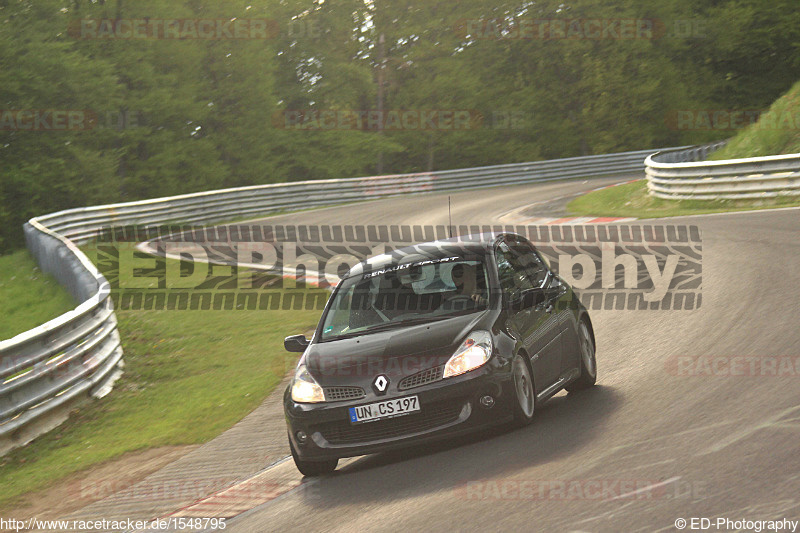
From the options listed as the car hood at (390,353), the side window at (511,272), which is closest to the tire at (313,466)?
the car hood at (390,353)

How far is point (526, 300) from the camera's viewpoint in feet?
25.9

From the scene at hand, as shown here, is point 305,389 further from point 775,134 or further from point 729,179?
point 775,134

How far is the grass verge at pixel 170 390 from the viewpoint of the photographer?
958cm

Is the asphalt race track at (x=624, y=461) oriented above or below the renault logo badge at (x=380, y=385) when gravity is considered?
below

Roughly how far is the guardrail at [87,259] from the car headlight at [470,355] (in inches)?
185

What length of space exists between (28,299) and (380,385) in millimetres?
14521

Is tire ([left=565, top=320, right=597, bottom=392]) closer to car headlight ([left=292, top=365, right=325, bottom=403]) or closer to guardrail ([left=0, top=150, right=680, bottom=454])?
car headlight ([left=292, top=365, right=325, bottom=403])

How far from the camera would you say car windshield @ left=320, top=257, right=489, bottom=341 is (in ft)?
26.0

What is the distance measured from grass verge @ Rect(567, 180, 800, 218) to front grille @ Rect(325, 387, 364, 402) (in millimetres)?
16036

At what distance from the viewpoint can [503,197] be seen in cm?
3462

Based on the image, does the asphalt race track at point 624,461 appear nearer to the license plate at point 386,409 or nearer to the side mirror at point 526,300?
the license plate at point 386,409

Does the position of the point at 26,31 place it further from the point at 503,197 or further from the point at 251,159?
the point at 503,197

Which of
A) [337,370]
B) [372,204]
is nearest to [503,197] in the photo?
[372,204]

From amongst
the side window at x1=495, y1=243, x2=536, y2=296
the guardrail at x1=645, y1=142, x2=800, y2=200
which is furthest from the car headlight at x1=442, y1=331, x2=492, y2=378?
the guardrail at x1=645, y1=142, x2=800, y2=200
